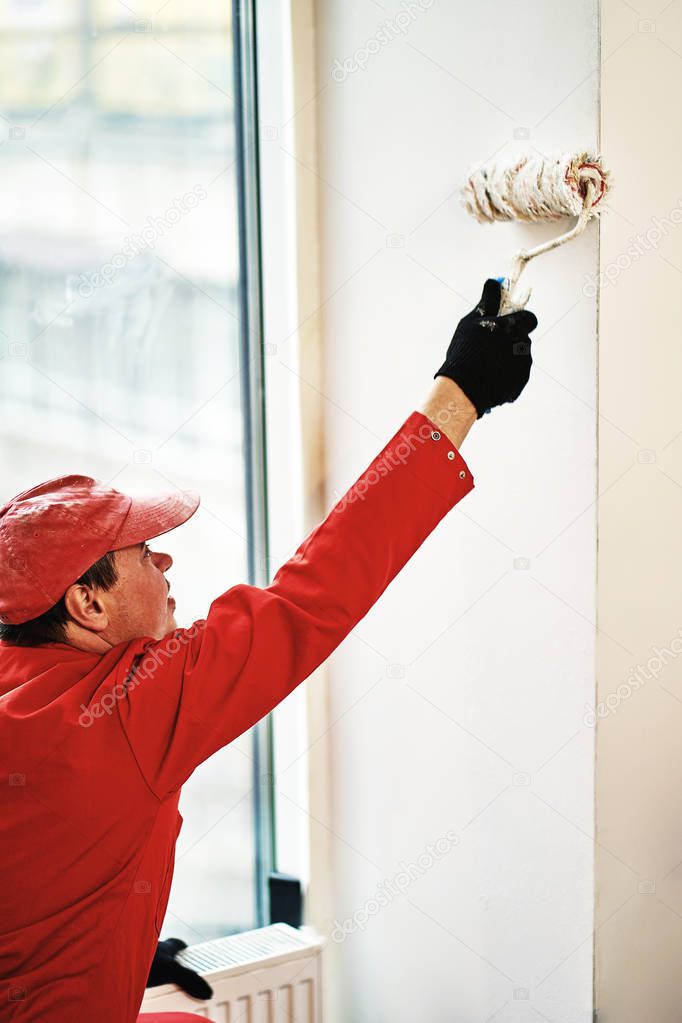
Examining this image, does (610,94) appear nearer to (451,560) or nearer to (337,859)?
(451,560)

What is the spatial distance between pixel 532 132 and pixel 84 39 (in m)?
0.79

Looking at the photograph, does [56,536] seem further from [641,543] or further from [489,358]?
[641,543]

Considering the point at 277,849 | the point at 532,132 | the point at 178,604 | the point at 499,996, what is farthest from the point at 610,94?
the point at 277,849

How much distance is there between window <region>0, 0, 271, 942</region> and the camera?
1.74 m

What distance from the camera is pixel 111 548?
46.7 inches

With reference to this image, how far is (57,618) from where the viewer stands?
46.9 inches
